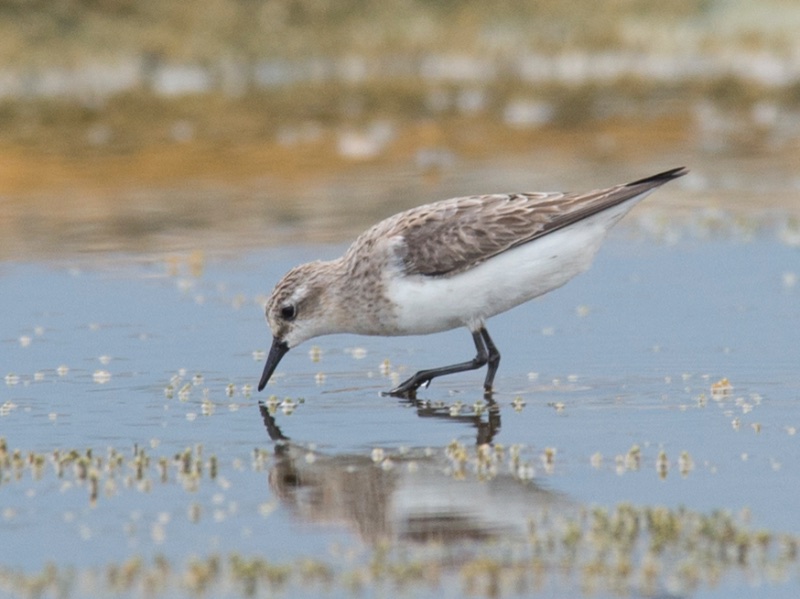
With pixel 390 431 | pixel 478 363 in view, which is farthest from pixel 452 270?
pixel 390 431

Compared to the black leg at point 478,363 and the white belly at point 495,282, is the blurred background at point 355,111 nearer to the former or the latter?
the black leg at point 478,363

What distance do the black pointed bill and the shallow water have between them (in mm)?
130

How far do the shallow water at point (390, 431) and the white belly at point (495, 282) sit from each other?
61 centimetres

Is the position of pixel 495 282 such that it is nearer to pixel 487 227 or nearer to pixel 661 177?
pixel 487 227

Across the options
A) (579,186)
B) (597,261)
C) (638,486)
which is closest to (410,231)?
(638,486)

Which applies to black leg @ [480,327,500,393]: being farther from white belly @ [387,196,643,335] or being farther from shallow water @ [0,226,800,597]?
white belly @ [387,196,643,335]

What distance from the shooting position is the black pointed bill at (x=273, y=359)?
11406mm

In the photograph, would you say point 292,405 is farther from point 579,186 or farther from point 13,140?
point 13,140

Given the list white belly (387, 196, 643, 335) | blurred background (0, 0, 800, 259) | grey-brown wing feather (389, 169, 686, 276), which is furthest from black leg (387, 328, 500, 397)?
blurred background (0, 0, 800, 259)

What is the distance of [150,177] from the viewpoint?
23.5 metres

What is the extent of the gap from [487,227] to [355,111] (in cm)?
1878

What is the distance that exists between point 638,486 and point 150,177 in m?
15.7

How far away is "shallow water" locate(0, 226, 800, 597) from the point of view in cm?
777

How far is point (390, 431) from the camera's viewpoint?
10.2m
